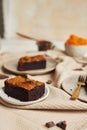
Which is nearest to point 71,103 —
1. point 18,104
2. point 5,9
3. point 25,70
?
point 18,104

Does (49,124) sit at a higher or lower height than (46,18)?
higher

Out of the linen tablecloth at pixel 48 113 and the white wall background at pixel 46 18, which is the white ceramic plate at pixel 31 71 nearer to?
the linen tablecloth at pixel 48 113

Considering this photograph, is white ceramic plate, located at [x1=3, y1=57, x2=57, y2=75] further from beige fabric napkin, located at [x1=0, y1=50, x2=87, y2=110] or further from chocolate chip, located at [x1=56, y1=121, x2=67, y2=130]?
chocolate chip, located at [x1=56, y1=121, x2=67, y2=130]

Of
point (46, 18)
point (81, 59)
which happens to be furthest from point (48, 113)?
point (46, 18)

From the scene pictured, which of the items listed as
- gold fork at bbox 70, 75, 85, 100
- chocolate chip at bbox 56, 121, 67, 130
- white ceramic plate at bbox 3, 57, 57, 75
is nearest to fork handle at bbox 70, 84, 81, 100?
gold fork at bbox 70, 75, 85, 100

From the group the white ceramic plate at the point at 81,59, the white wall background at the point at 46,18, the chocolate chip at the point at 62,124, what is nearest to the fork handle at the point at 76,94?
the chocolate chip at the point at 62,124

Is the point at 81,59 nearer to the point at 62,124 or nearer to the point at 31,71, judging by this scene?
the point at 31,71
